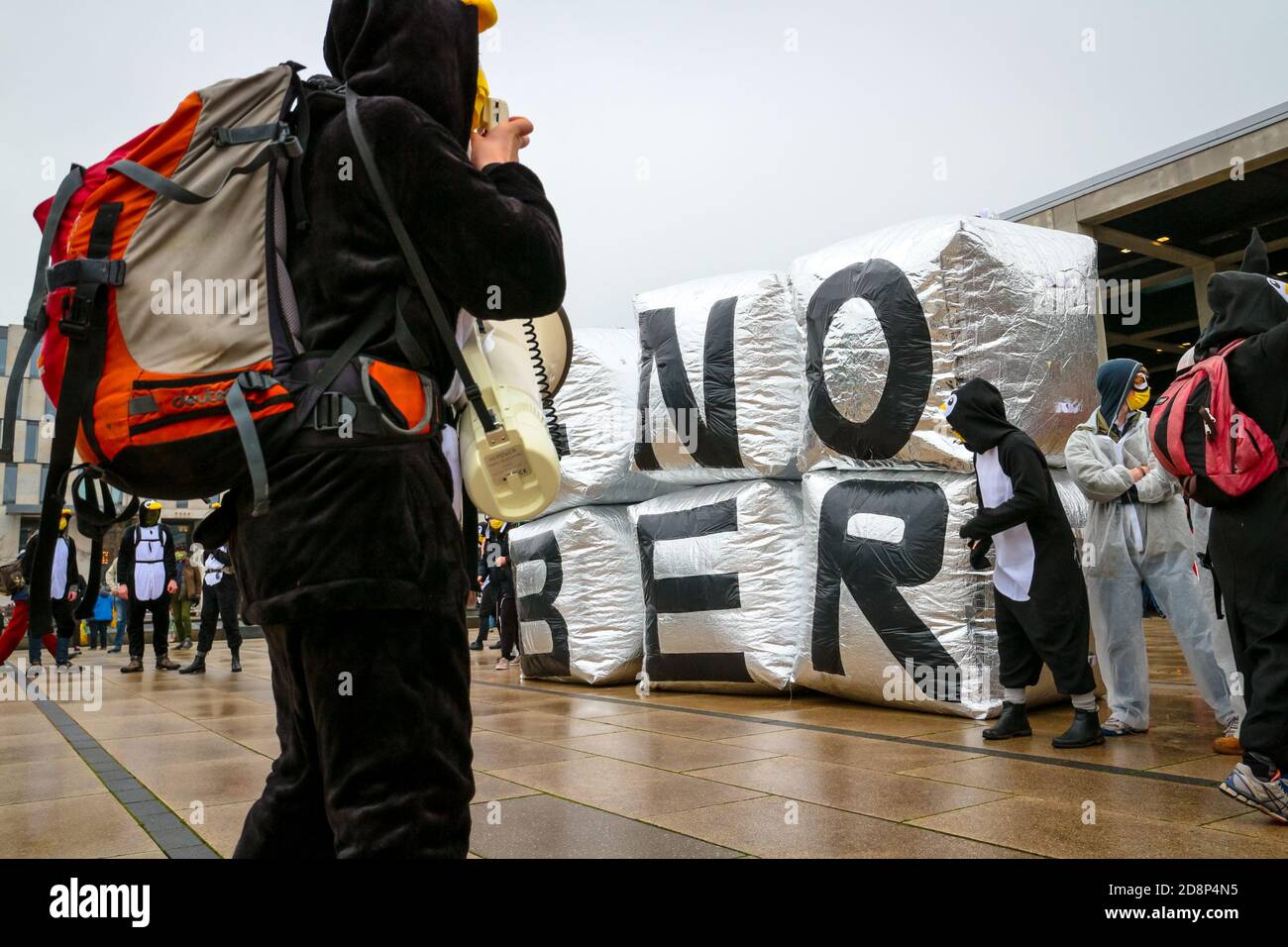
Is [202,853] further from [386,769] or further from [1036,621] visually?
[1036,621]

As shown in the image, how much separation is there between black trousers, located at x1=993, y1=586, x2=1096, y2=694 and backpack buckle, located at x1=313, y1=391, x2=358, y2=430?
377cm

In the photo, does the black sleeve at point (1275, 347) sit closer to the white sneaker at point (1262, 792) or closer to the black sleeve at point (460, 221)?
the white sneaker at point (1262, 792)

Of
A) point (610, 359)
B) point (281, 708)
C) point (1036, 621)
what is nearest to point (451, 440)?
point (281, 708)

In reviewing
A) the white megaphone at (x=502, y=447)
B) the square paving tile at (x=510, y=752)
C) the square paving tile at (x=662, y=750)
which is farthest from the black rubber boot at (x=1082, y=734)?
Answer: the white megaphone at (x=502, y=447)

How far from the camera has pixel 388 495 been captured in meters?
1.43

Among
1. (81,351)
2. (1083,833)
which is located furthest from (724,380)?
(81,351)

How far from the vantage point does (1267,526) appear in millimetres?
2893

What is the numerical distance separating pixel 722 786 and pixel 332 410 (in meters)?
2.63

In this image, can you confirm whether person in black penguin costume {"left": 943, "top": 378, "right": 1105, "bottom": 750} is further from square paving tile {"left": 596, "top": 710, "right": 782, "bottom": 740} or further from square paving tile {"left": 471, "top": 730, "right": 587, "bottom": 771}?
square paving tile {"left": 471, "top": 730, "right": 587, "bottom": 771}

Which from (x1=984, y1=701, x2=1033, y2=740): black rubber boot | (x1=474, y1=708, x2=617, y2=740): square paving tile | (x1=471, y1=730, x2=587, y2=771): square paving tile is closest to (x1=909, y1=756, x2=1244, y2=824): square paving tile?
(x1=984, y1=701, x2=1033, y2=740): black rubber boot

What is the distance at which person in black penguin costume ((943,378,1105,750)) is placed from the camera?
435 cm

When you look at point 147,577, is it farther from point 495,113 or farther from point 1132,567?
point 495,113

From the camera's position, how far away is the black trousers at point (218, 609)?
9805 millimetres
